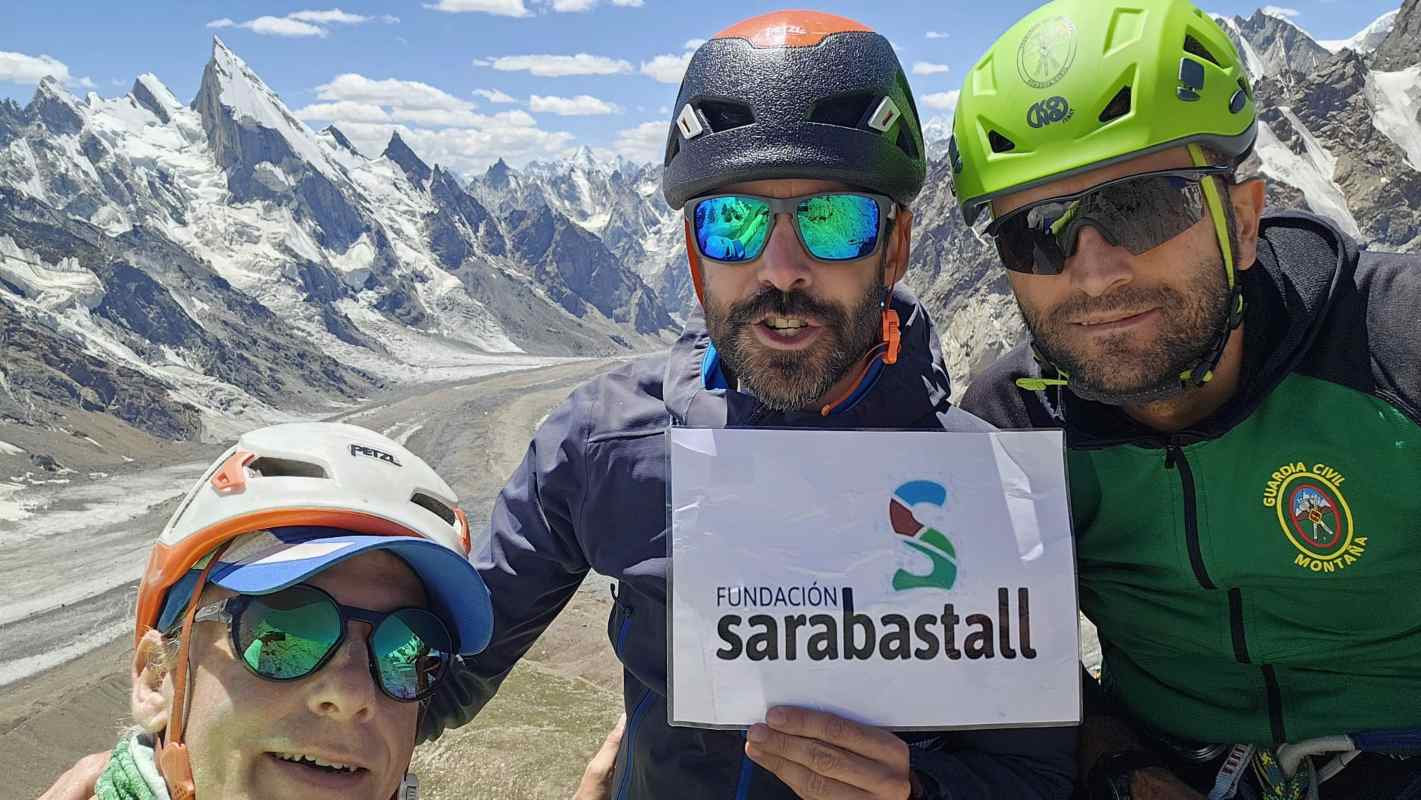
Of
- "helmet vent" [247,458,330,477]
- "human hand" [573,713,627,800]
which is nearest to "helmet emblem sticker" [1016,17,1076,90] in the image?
"helmet vent" [247,458,330,477]

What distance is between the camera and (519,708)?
2203cm

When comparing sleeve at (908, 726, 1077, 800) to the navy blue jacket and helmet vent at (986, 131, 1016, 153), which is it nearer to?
the navy blue jacket

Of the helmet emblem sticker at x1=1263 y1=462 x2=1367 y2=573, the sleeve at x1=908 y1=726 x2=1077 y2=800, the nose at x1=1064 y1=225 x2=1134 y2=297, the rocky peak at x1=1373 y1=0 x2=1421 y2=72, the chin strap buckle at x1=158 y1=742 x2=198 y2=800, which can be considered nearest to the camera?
the sleeve at x1=908 y1=726 x2=1077 y2=800

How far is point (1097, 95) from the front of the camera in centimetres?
405

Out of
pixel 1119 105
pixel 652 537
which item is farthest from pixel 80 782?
pixel 1119 105

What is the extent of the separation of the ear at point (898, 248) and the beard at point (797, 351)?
0.29 metres

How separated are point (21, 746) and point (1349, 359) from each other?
36.1m

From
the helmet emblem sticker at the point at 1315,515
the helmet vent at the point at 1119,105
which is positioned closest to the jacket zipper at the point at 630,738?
the helmet emblem sticker at the point at 1315,515

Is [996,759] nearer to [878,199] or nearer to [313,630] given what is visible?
[878,199]

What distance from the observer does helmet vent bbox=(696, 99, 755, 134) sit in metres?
4.07

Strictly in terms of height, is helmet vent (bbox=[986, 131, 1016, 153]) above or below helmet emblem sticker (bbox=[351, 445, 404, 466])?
above

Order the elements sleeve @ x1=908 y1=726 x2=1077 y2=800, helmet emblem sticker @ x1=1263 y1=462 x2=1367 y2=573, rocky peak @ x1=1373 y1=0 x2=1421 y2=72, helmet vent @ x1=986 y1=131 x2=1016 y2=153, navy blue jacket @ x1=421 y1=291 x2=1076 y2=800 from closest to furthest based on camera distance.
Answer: sleeve @ x1=908 y1=726 x2=1077 y2=800, navy blue jacket @ x1=421 y1=291 x2=1076 y2=800, helmet emblem sticker @ x1=1263 y1=462 x2=1367 y2=573, helmet vent @ x1=986 y1=131 x2=1016 y2=153, rocky peak @ x1=1373 y1=0 x2=1421 y2=72

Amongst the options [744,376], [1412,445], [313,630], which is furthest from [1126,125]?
[313,630]

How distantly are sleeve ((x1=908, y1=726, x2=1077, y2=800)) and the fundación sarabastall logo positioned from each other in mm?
595
